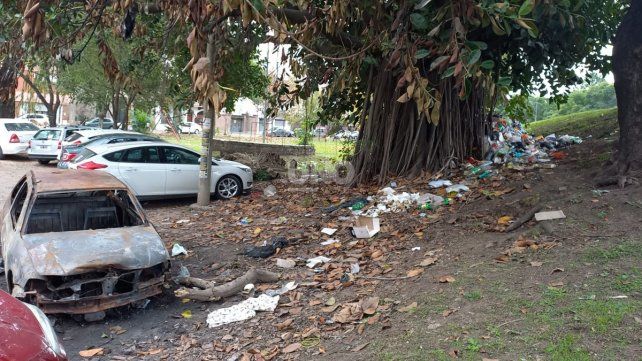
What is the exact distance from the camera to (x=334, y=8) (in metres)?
7.68

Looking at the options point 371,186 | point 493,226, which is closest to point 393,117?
point 371,186

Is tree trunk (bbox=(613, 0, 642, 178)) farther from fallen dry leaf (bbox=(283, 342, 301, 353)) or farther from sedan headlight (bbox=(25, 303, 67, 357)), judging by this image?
sedan headlight (bbox=(25, 303, 67, 357))

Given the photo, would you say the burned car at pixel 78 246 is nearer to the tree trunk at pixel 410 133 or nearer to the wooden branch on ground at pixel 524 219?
the wooden branch on ground at pixel 524 219

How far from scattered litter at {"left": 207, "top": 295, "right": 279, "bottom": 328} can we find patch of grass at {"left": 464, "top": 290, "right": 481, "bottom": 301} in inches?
82.0

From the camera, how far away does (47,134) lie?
19922 mm

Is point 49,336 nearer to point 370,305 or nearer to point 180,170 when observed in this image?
point 370,305

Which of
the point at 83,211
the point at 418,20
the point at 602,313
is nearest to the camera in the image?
the point at 602,313

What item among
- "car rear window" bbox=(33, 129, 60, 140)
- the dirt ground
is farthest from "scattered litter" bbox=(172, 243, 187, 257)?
"car rear window" bbox=(33, 129, 60, 140)

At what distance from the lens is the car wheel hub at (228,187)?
44.7ft

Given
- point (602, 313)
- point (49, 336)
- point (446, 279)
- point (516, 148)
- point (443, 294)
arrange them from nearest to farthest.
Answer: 1. point (49, 336)
2. point (602, 313)
3. point (443, 294)
4. point (446, 279)
5. point (516, 148)

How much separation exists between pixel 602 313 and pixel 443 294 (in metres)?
1.40

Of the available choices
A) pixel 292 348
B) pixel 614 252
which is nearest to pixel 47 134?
pixel 292 348

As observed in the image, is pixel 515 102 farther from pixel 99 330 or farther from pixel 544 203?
pixel 99 330

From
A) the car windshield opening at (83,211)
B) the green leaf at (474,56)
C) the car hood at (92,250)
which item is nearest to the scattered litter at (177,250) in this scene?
the car windshield opening at (83,211)
